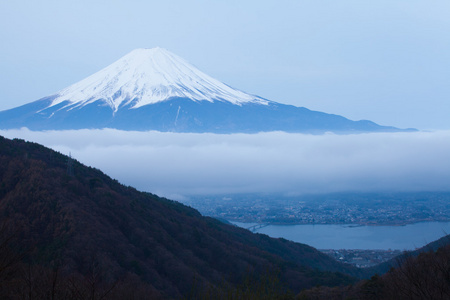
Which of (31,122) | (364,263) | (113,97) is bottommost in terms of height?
(364,263)

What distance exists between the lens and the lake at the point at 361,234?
1221 inches

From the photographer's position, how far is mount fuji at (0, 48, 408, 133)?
82312mm

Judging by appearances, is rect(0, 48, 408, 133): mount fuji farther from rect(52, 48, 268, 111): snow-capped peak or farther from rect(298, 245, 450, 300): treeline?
rect(298, 245, 450, 300): treeline

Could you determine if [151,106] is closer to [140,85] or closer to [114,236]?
[140,85]

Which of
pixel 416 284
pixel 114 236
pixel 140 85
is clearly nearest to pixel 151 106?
pixel 140 85

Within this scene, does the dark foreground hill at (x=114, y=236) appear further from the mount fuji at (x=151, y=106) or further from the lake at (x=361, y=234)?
the mount fuji at (x=151, y=106)

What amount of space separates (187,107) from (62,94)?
27.3m

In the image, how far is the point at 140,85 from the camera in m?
89.4

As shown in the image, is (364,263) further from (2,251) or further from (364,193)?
(364,193)

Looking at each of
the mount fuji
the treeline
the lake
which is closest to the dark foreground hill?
the treeline

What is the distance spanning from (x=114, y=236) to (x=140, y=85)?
2944 inches

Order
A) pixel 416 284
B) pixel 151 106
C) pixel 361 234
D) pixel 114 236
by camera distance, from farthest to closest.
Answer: pixel 151 106
pixel 361 234
pixel 114 236
pixel 416 284

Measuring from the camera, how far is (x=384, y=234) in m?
35.0

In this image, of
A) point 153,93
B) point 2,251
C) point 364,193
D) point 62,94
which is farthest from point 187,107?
point 2,251
